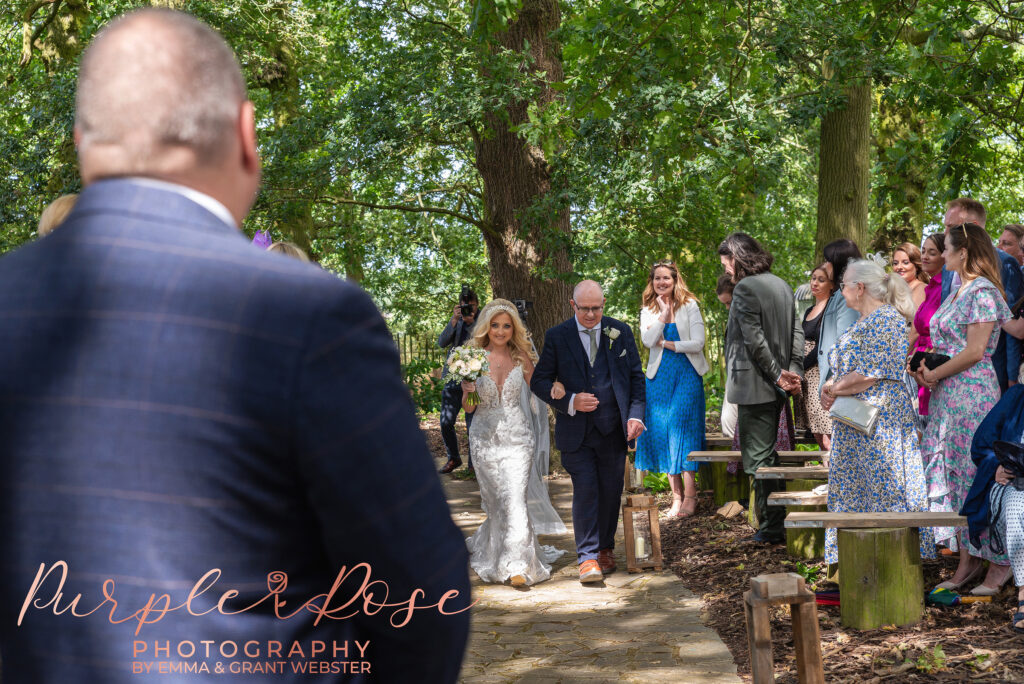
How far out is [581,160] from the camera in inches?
439

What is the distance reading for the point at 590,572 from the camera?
740 cm

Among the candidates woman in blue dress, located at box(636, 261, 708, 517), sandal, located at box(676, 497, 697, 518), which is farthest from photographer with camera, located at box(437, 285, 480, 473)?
sandal, located at box(676, 497, 697, 518)

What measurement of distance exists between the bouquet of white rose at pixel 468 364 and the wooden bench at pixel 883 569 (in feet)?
10.7

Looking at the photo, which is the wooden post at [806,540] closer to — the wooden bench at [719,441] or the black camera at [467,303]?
the wooden bench at [719,441]

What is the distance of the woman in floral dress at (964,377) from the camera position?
6.00m

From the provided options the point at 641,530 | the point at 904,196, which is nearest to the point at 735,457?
the point at 641,530

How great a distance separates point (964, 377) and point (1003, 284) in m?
1.07

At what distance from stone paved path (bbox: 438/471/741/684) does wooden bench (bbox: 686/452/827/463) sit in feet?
4.90

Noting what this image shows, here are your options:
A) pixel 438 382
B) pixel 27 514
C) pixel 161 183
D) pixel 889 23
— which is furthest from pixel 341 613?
pixel 438 382

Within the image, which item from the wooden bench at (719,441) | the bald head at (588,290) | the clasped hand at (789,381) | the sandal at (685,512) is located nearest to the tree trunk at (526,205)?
the wooden bench at (719,441)

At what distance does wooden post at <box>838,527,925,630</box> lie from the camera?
18.3 ft

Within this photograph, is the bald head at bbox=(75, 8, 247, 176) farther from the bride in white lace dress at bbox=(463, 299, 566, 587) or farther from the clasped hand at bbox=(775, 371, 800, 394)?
the clasped hand at bbox=(775, 371, 800, 394)

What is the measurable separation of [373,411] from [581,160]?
33.4 feet

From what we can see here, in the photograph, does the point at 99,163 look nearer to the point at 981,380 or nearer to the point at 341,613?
the point at 341,613
